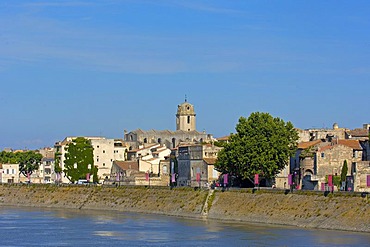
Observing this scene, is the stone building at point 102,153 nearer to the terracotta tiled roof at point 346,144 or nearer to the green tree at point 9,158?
the green tree at point 9,158

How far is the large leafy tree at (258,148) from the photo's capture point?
360 feet

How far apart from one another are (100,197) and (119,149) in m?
51.2

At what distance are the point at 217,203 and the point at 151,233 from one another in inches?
776

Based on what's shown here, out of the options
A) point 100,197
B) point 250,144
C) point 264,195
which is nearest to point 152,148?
point 100,197

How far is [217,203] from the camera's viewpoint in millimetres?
103625

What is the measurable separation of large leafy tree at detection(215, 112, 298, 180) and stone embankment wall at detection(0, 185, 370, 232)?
5832 millimetres

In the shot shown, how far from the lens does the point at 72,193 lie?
131875 millimetres

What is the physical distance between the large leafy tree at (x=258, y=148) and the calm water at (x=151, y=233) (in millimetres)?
11933

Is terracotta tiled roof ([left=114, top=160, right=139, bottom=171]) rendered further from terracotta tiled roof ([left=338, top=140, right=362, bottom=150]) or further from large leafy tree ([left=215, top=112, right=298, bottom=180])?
terracotta tiled roof ([left=338, top=140, right=362, bottom=150])

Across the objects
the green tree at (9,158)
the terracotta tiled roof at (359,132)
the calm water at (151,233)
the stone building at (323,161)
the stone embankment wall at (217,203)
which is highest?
the terracotta tiled roof at (359,132)

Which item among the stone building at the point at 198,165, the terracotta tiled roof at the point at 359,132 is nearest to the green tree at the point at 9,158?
the stone building at the point at 198,165

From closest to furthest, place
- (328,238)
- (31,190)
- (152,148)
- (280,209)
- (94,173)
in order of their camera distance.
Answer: (328,238)
(280,209)
(31,190)
(94,173)
(152,148)

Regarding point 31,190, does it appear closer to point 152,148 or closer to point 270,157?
point 152,148

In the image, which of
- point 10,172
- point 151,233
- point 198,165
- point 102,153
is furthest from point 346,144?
point 10,172
